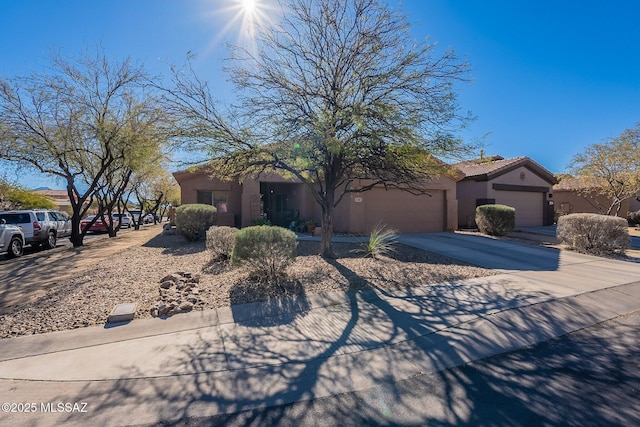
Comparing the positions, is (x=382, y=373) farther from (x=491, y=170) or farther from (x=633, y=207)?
(x=633, y=207)

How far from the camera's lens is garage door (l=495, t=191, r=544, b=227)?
20594 mm

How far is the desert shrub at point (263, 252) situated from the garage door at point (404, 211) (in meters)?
9.08

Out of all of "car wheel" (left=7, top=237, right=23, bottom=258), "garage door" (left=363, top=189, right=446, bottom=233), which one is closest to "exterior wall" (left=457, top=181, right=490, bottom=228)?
"garage door" (left=363, top=189, right=446, bottom=233)

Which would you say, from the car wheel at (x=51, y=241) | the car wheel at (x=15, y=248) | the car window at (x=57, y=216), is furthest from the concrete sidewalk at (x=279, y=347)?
the car window at (x=57, y=216)

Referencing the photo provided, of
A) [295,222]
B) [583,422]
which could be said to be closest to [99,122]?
[295,222]

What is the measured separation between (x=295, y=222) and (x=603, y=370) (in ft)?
46.6

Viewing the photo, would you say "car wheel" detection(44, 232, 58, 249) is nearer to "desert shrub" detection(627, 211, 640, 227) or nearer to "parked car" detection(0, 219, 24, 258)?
"parked car" detection(0, 219, 24, 258)

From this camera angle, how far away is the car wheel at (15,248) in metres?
11.5

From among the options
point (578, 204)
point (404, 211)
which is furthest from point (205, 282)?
point (578, 204)

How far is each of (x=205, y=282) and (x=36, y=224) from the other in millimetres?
12176

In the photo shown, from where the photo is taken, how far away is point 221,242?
8758 mm

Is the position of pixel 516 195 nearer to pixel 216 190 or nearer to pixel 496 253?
pixel 496 253

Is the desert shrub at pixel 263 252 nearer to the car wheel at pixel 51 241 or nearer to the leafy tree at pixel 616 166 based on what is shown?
the car wheel at pixel 51 241

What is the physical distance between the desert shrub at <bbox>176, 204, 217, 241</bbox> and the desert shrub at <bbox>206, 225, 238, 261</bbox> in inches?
165
